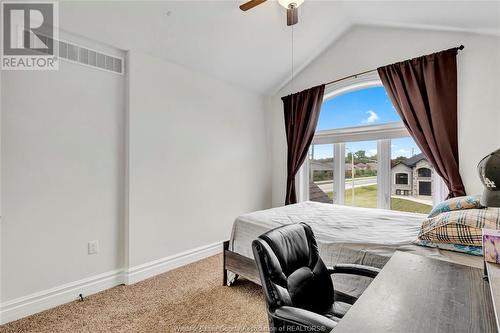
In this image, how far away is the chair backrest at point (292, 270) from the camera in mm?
1225

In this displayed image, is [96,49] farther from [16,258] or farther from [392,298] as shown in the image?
[392,298]

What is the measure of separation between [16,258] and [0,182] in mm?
644

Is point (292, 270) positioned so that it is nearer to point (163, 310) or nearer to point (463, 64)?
point (163, 310)

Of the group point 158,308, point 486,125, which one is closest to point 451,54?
point 486,125

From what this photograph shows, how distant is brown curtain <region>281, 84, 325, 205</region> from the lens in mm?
3891

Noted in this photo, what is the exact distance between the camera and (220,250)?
362 cm

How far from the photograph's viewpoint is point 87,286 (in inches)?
94.2

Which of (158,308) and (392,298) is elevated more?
(392,298)

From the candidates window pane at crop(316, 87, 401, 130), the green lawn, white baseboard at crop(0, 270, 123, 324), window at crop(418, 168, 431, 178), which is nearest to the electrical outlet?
white baseboard at crop(0, 270, 123, 324)

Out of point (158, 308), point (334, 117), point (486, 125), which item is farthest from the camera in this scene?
point (334, 117)

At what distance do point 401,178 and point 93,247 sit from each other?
382cm

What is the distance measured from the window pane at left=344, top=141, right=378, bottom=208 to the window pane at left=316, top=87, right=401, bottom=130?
0.35 m
